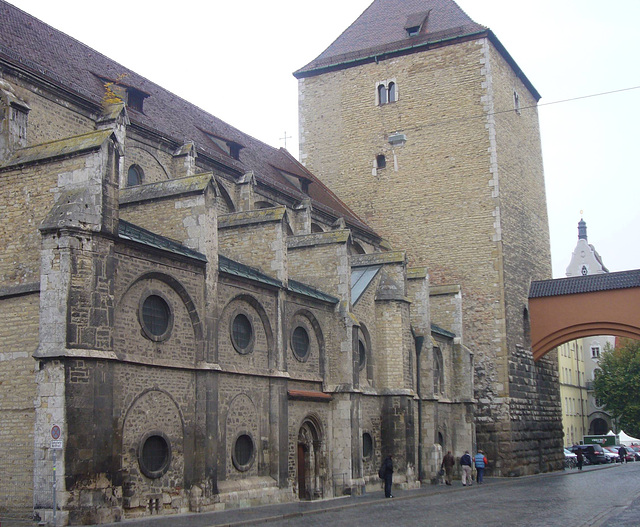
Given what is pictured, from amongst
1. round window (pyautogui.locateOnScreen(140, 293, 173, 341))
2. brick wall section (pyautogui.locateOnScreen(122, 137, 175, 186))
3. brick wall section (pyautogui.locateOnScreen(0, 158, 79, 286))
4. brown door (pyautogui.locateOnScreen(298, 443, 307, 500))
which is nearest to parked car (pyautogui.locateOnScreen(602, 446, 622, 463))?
brown door (pyautogui.locateOnScreen(298, 443, 307, 500))

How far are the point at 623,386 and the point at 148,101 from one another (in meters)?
38.8

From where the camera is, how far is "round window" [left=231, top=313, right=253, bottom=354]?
2034 cm

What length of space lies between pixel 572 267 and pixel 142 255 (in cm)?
8603

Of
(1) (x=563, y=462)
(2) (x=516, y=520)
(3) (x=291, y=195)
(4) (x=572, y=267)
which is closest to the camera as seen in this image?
(2) (x=516, y=520)

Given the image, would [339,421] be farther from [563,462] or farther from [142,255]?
[563,462]

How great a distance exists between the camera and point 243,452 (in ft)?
66.3

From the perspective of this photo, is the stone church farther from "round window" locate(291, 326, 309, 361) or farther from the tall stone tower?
the tall stone tower

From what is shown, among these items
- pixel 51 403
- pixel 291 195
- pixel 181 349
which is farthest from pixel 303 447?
pixel 291 195

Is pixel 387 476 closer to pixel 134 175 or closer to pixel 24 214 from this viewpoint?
pixel 134 175

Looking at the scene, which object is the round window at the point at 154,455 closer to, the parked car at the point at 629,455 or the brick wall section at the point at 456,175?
the brick wall section at the point at 456,175

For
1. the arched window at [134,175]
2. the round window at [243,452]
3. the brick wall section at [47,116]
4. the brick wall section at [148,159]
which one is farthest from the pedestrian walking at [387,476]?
the brick wall section at [47,116]

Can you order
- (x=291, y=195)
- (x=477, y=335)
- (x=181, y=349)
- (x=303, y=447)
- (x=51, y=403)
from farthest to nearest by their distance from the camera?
(x=477, y=335) < (x=291, y=195) < (x=303, y=447) < (x=181, y=349) < (x=51, y=403)

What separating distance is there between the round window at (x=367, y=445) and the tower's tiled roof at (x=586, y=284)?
13.6 meters

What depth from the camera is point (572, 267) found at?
96.5m
